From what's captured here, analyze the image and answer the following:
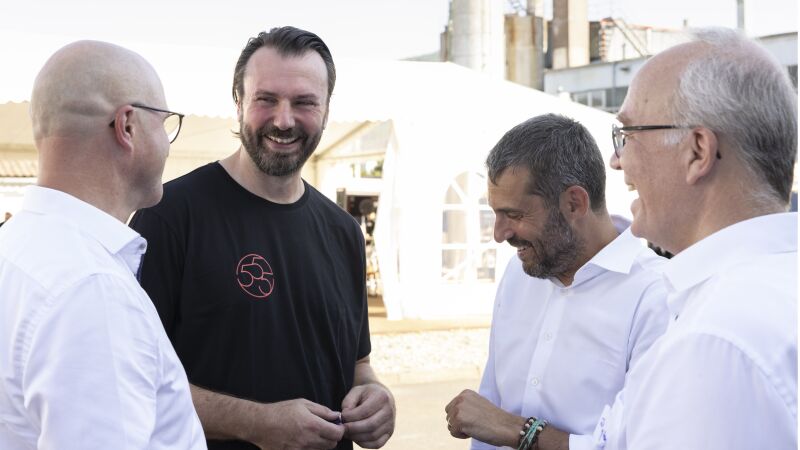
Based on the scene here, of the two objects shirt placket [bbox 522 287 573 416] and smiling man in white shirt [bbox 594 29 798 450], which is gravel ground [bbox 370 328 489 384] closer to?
shirt placket [bbox 522 287 573 416]

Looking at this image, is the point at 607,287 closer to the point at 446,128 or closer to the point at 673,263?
the point at 673,263

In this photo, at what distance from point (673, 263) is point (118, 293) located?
3.04 feet

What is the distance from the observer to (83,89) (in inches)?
65.4

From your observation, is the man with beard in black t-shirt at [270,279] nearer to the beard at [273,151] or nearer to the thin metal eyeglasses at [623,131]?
the beard at [273,151]

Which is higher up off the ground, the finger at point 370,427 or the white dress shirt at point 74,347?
the white dress shirt at point 74,347

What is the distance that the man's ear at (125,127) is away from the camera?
1688 millimetres

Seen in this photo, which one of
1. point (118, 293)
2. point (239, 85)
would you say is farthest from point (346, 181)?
point (118, 293)

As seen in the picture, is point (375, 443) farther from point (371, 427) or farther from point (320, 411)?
point (320, 411)

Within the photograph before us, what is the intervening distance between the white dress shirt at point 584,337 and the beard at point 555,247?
55 mm

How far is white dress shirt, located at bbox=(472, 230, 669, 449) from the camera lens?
2.20 metres

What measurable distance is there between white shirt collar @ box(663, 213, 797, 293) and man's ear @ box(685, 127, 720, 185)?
100 mm

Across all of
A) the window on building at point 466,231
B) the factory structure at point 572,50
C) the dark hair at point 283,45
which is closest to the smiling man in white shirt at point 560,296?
the dark hair at point 283,45

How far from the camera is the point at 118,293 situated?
4.86 feet

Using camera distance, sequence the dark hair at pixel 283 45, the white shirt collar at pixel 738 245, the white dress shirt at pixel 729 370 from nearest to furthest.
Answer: the white dress shirt at pixel 729 370 → the white shirt collar at pixel 738 245 → the dark hair at pixel 283 45
